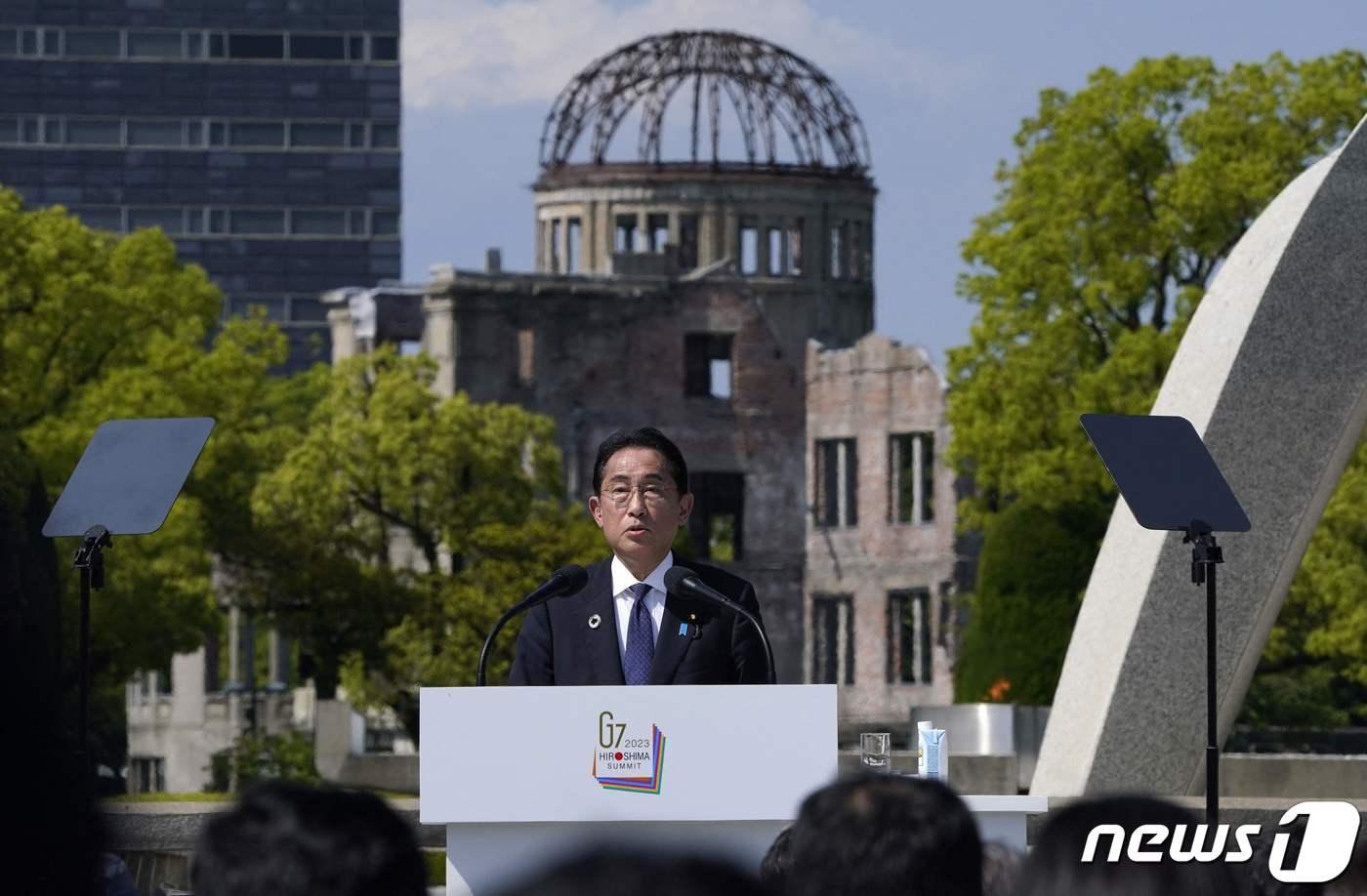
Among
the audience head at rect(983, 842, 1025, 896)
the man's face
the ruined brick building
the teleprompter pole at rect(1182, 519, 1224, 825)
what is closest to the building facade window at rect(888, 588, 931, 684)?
the ruined brick building

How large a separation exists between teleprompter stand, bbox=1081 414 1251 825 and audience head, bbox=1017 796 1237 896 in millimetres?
7197

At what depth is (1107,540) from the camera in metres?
Answer: 16.4

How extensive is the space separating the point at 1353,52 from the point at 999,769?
48.8 ft

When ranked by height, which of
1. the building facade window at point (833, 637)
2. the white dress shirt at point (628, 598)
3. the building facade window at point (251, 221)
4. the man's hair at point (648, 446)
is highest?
the building facade window at point (251, 221)

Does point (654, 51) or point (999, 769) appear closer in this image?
point (999, 769)

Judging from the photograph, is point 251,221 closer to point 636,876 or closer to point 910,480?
point 910,480

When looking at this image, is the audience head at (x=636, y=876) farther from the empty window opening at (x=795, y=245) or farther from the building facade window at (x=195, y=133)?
the building facade window at (x=195, y=133)

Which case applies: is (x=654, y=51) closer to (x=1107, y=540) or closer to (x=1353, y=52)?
(x=1353, y=52)

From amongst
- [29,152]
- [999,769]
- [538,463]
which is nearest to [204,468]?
[538,463]

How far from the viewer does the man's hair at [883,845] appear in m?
3.79

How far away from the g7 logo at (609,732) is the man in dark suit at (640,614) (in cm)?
68

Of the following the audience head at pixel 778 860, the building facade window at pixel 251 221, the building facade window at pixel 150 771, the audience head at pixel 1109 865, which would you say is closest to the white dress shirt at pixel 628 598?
the audience head at pixel 778 860

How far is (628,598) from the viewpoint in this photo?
25.3ft

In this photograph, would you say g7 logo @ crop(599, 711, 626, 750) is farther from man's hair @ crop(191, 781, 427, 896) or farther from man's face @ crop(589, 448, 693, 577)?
man's hair @ crop(191, 781, 427, 896)
